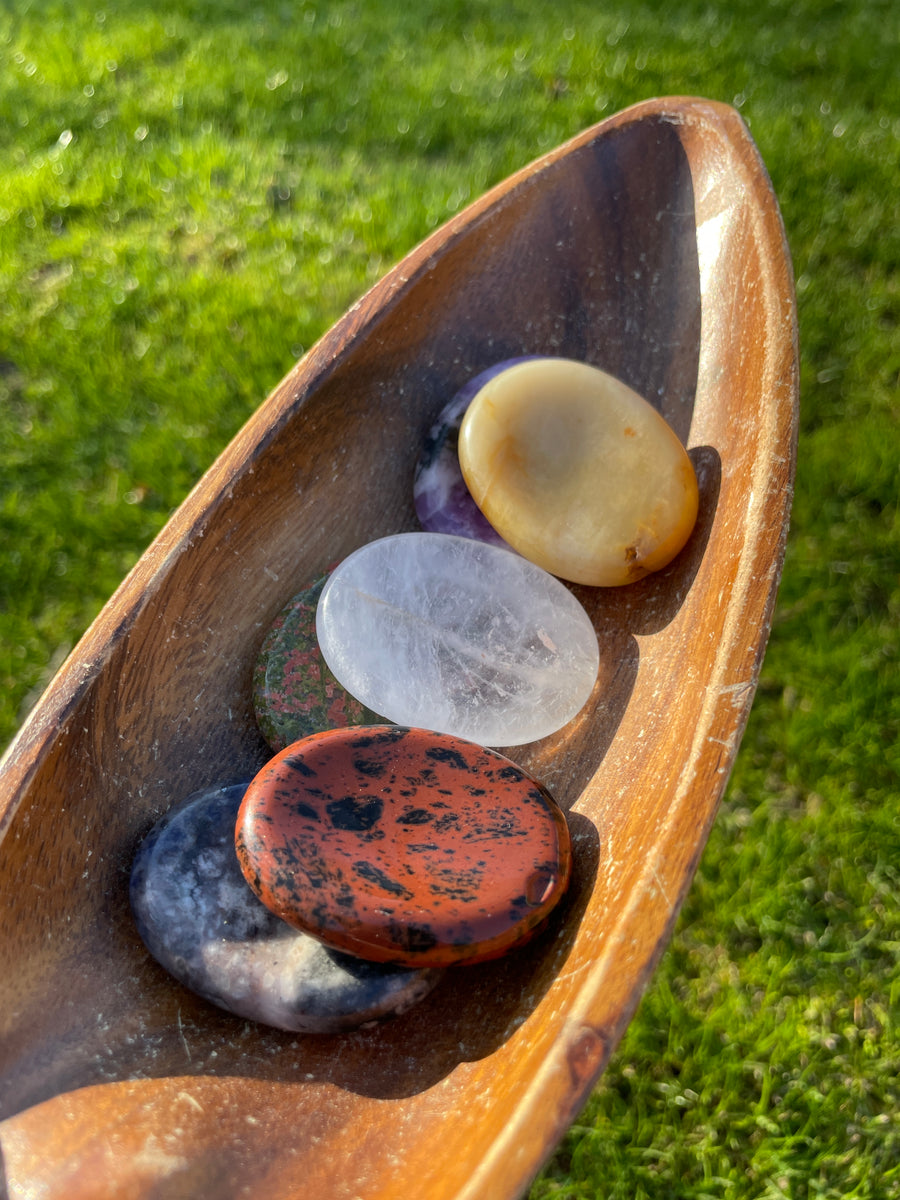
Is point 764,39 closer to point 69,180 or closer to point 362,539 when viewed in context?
point 69,180

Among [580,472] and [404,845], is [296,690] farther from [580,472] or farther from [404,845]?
[580,472]

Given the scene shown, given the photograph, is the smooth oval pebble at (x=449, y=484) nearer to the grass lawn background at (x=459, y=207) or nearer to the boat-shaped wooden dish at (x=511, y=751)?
the boat-shaped wooden dish at (x=511, y=751)

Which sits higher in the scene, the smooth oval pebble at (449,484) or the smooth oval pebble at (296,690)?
the smooth oval pebble at (449,484)

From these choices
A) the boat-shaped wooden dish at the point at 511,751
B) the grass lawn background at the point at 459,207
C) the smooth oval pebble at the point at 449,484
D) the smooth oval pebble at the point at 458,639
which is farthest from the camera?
the grass lawn background at the point at 459,207

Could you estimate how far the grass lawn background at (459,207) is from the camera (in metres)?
1.31

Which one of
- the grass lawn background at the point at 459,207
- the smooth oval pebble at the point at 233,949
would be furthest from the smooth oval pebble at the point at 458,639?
the grass lawn background at the point at 459,207

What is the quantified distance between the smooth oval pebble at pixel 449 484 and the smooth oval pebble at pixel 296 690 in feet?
0.68

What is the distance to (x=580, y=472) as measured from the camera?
3.35 feet

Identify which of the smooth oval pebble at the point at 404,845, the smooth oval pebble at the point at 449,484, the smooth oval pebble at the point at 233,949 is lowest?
the smooth oval pebble at the point at 233,949

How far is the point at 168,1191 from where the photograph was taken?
26.5 inches

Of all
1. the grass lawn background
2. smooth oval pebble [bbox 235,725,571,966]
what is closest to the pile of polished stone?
smooth oval pebble [bbox 235,725,571,966]

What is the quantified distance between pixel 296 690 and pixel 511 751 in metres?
0.24

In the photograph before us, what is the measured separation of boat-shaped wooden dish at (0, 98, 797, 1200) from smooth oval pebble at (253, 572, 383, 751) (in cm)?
3

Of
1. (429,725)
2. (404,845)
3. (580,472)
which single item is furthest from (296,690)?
(580,472)
